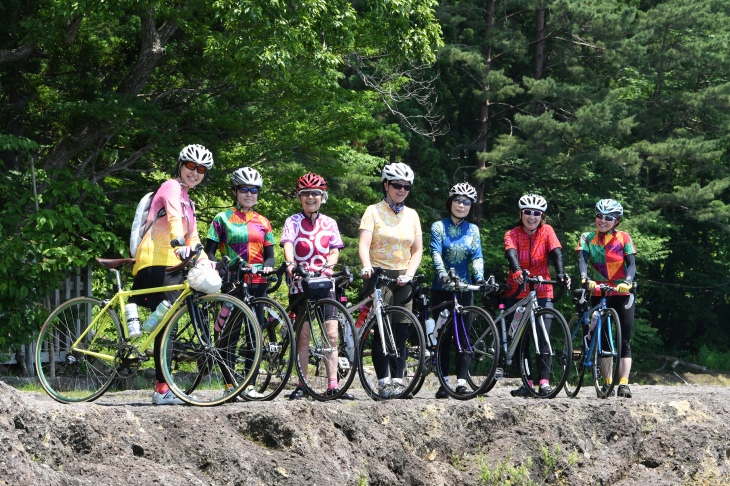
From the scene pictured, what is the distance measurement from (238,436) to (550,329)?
11.7 ft

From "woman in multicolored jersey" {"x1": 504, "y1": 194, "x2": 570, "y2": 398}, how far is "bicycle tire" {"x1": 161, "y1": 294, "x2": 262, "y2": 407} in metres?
2.83

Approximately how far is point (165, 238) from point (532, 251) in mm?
3382

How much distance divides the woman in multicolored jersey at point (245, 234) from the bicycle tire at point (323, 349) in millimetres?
488

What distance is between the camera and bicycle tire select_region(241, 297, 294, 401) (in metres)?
6.87

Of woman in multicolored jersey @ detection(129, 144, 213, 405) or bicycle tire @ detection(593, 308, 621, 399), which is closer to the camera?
woman in multicolored jersey @ detection(129, 144, 213, 405)

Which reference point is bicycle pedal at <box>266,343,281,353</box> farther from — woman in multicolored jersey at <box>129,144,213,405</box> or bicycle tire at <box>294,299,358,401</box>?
woman in multicolored jersey at <box>129,144,213,405</box>

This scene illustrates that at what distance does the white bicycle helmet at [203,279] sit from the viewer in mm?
6391

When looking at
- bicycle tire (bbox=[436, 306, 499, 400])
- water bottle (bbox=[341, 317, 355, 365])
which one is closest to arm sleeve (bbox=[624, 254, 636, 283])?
bicycle tire (bbox=[436, 306, 499, 400])

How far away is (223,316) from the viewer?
6.55 meters

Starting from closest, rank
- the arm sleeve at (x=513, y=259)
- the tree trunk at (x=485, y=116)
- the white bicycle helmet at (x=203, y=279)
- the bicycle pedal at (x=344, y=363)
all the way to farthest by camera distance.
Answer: the white bicycle helmet at (x=203, y=279) → the bicycle pedal at (x=344, y=363) → the arm sleeve at (x=513, y=259) → the tree trunk at (x=485, y=116)

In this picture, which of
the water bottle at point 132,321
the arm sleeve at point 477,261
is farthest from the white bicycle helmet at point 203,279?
the arm sleeve at point 477,261

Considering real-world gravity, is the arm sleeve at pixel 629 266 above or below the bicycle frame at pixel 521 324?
above

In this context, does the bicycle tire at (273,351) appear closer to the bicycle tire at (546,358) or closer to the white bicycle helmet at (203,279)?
the white bicycle helmet at (203,279)

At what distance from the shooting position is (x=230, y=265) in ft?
24.3
